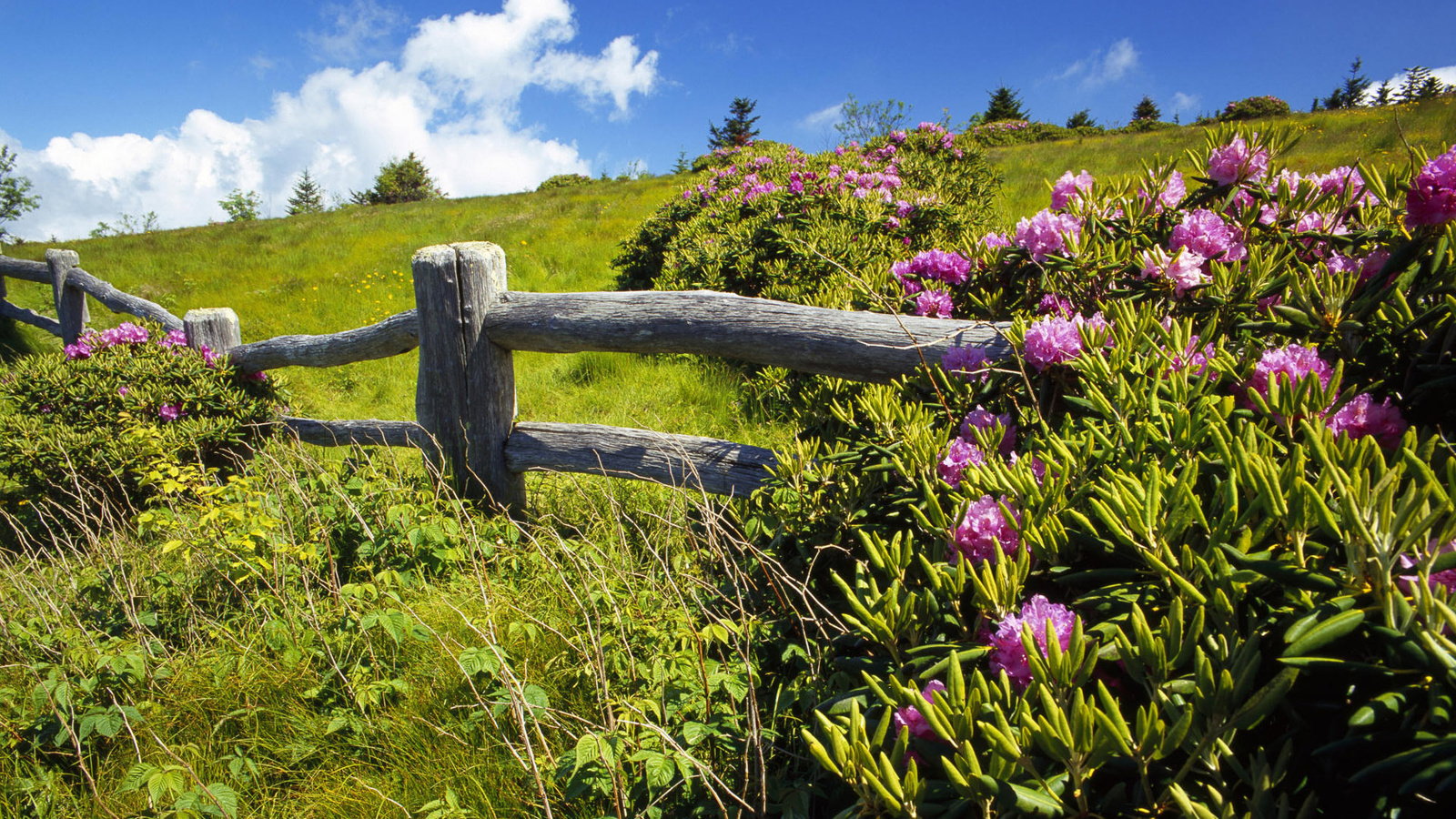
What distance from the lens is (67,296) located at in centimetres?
713

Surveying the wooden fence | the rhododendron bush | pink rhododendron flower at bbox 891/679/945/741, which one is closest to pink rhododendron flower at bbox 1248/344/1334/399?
the rhododendron bush

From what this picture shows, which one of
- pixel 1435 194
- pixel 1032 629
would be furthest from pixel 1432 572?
pixel 1435 194

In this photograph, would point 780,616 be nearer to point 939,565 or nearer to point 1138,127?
point 939,565

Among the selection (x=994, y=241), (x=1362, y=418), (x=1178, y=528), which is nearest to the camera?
(x=1178, y=528)

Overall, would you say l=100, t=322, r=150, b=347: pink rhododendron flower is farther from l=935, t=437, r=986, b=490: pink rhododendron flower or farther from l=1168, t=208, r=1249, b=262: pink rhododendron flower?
l=1168, t=208, r=1249, b=262: pink rhododendron flower

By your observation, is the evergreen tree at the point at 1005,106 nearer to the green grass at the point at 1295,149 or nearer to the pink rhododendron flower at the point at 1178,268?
the green grass at the point at 1295,149

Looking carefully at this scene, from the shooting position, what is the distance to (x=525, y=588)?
8.00 ft

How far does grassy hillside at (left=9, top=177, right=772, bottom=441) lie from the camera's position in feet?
15.4

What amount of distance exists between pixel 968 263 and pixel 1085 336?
3.17ft

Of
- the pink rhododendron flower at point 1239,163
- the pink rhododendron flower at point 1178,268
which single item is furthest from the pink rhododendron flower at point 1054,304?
the pink rhododendron flower at point 1239,163

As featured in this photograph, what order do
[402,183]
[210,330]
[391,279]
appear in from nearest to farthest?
[210,330] → [391,279] → [402,183]

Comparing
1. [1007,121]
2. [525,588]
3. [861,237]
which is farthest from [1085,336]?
[1007,121]

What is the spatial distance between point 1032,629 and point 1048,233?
1.30 m

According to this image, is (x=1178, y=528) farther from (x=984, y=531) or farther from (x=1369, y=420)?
(x=1369, y=420)
